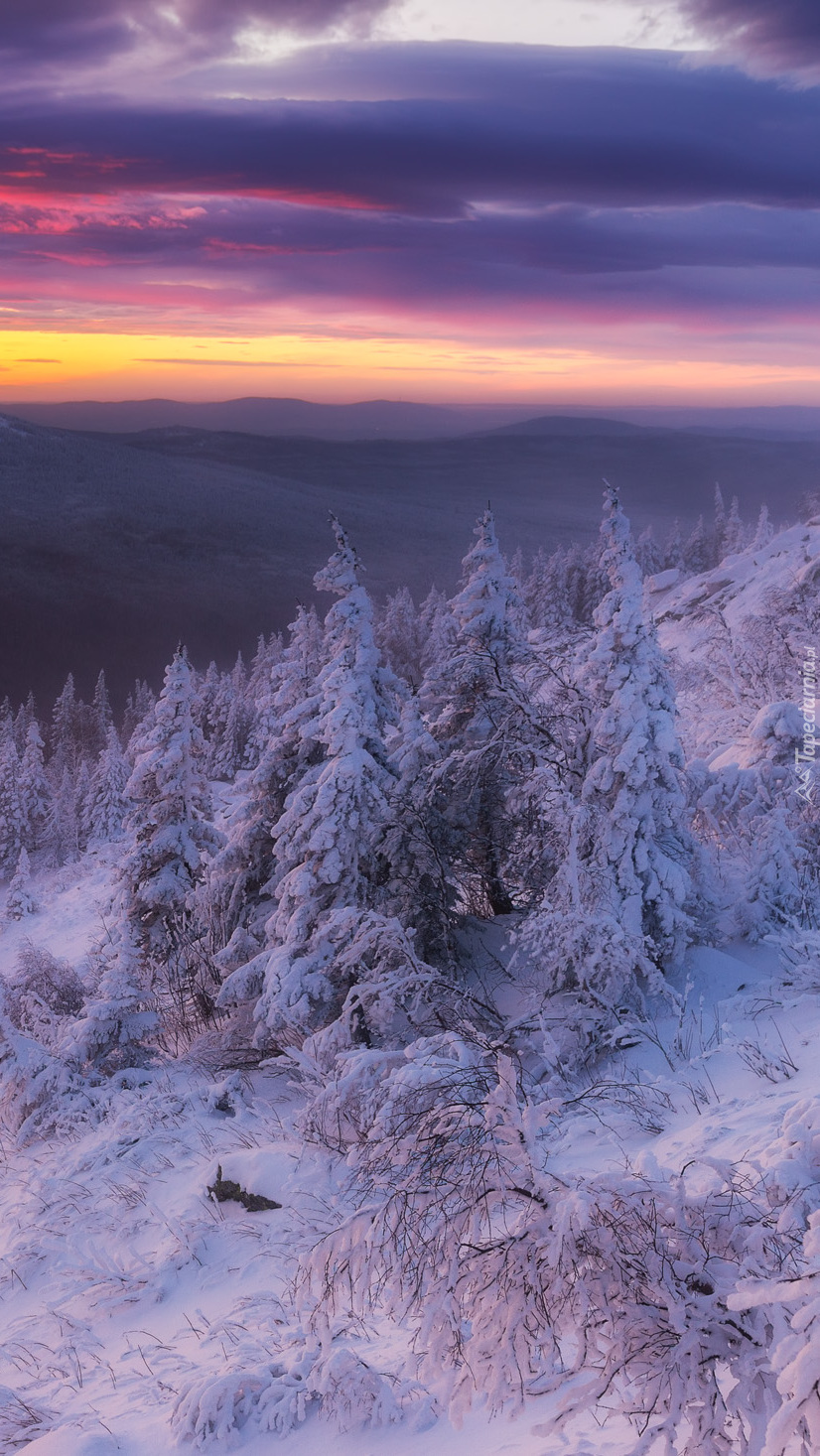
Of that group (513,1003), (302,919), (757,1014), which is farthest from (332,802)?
(757,1014)

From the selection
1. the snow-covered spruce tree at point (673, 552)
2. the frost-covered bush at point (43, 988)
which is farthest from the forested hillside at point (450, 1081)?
the snow-covered spruce tree at point (673, 552)

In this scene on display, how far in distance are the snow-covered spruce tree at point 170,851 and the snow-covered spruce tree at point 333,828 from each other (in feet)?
23.5

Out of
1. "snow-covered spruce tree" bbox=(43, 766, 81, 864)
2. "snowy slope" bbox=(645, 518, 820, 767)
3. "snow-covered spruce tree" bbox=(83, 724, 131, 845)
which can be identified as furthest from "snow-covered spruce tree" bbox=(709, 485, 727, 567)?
"snow-covered spruce tree" bbox=(43, 766, 81, 864)

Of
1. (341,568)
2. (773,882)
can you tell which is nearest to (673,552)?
(341,568)

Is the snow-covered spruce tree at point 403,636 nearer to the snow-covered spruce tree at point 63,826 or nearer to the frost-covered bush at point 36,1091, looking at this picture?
the snow-covered spruce tree at point 63,826

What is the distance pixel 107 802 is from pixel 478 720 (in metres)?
57.7

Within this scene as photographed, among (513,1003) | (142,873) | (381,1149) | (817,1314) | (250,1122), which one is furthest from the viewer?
(142,873)

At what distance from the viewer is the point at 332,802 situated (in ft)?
47.2

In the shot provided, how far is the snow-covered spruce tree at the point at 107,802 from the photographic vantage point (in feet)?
223

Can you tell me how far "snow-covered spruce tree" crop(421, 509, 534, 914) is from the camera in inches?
612

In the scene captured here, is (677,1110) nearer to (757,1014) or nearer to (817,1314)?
(757,1014)

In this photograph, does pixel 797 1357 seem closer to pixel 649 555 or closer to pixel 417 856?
pixel 417 856

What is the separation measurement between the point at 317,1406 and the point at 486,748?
8.27m

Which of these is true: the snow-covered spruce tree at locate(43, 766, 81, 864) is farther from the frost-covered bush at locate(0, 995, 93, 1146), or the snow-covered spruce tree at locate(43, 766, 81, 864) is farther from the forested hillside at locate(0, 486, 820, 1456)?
the frost-covered bush at locate(0, 995, 93, 1146)
